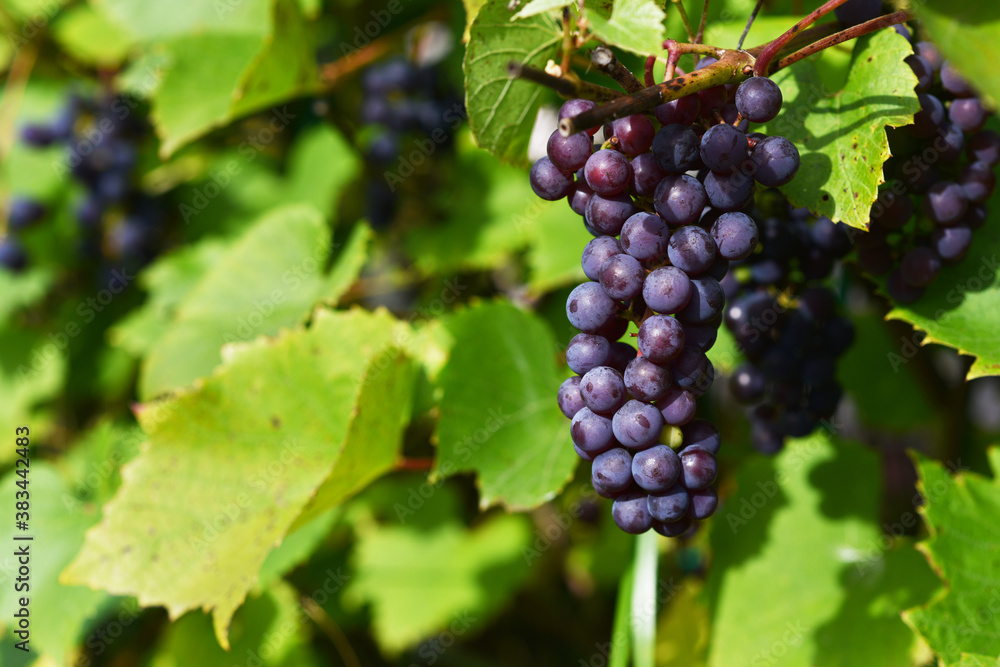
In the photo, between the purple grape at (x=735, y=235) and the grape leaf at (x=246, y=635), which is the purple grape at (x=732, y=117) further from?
the grape leaf at (x=246, y=635)

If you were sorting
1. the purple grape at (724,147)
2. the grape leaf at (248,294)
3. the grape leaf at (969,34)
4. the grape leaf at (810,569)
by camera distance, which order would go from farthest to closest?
the grape leaf at (248,294) < the grape leaf at (810,569) < the purple grape at (724,147) < the grape leaf at (969,34)

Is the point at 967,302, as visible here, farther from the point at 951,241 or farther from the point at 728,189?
the point at 728,189

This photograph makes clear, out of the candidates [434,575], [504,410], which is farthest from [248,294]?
[434,575]

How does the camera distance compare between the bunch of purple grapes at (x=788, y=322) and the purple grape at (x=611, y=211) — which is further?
the bunch of purple grapes at (x=788, y=322)

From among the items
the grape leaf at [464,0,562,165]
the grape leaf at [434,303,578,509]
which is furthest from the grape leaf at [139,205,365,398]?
the grape leaf at [464,0,562,165]

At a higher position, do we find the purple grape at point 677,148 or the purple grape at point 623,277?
the purple grape at point 677,148

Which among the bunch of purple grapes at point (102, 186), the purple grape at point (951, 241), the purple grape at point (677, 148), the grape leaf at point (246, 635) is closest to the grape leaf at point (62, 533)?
the grape leaf at point (246, 635)

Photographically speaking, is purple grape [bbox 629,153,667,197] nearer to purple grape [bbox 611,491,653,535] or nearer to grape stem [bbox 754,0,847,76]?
grape stem [bbox 754,0,847,76]

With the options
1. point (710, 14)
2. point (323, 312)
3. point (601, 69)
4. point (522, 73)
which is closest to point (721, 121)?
point (601, 69)
